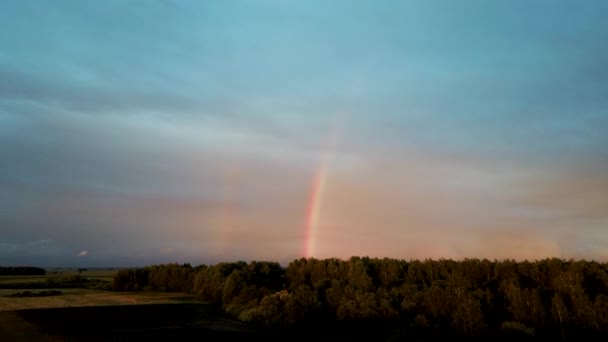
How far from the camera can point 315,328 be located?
59031 mm

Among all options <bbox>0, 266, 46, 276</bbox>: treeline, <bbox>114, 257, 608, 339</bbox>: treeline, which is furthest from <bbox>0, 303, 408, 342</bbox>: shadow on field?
<bbox>0, 266, 46, 276</bbox>: treeline

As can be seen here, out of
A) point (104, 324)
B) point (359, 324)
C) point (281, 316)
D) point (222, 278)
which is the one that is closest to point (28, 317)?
point (104, 324)

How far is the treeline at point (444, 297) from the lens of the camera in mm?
50750

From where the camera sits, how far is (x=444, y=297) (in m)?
57.1

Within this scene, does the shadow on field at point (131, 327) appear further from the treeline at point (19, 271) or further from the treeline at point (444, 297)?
the treeline at point (19, 271)

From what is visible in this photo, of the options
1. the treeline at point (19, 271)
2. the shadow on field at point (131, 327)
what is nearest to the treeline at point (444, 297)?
the shadow on field at point (131, 327)

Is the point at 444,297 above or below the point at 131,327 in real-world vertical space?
above

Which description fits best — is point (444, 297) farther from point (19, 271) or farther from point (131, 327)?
point (19, 271)

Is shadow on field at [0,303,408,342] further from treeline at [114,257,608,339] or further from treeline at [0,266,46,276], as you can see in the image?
treeline at [0,266,46,276]

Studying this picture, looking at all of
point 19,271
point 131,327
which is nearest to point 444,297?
point 131,327

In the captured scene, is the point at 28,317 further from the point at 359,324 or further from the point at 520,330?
the point at 520,330

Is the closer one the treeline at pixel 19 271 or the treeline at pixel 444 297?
the treeline at pixel 444 297

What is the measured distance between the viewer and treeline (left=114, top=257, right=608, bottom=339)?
50.8 metres

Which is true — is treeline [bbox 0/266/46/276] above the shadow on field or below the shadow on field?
above
